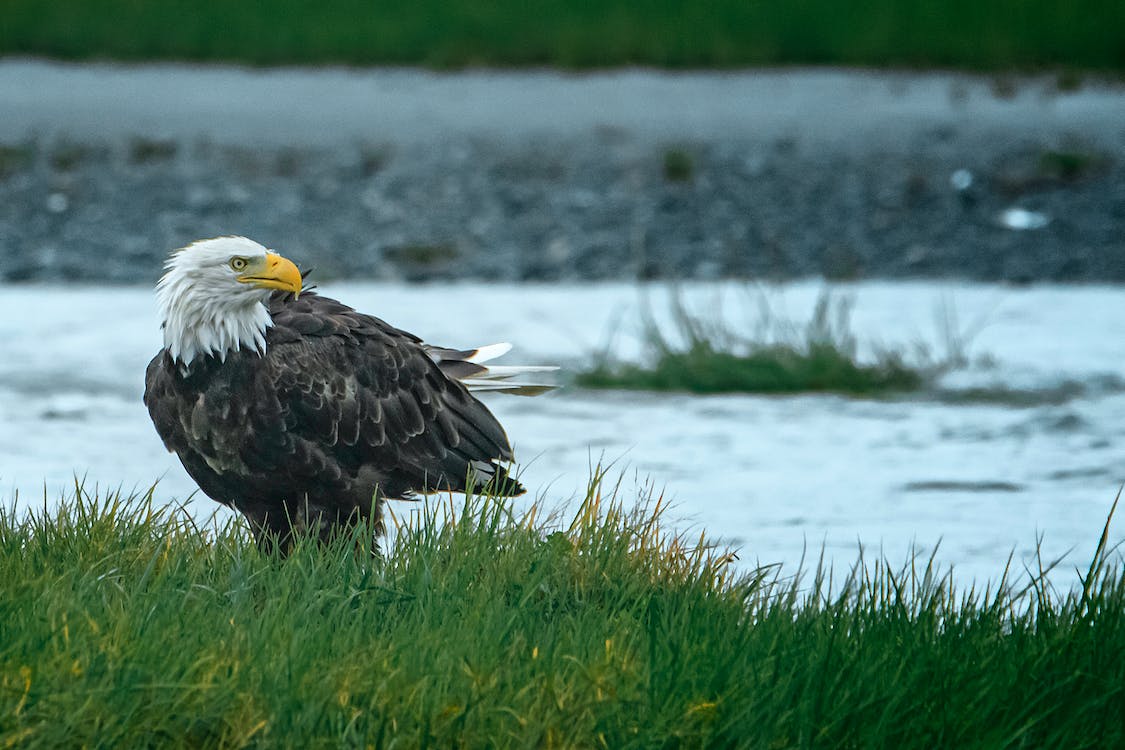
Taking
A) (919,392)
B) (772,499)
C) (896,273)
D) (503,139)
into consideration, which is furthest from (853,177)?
(772,499)

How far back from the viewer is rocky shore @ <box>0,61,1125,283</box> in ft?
43.7

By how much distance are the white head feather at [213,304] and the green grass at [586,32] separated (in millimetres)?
14195

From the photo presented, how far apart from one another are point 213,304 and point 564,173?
10642 mm

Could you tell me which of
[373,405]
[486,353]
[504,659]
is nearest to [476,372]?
[486,353]

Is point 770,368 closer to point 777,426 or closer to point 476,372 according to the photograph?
point 777,426

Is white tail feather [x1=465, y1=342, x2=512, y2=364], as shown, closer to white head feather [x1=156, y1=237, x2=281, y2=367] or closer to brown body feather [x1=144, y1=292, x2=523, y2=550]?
brown body feather [x1=144, y1=292, x2=523, y2=550]

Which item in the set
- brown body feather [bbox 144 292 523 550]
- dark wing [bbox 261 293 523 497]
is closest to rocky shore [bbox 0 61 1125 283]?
dark wing [bbox 261 293 523 497]

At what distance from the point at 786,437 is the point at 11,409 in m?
3.93

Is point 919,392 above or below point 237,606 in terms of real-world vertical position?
above

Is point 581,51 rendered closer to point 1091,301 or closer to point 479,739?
point 1091,301

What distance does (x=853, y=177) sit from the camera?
49.7 feet

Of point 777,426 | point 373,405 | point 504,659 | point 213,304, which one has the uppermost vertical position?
point 777,426

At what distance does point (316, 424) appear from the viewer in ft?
16.5

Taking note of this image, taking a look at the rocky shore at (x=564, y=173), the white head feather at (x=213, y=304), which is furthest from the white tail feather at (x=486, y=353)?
the rocky shore at (x=564, y=173)
